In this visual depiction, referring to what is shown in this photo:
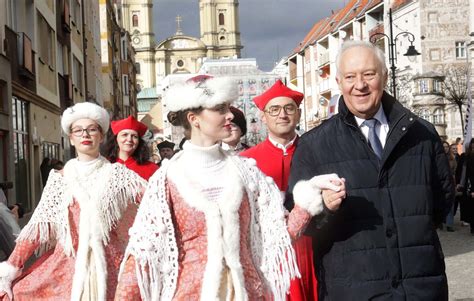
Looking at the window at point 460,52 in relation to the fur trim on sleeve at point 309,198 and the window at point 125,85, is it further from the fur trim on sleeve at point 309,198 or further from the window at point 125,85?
the fur trim on sleeve at point 309,198

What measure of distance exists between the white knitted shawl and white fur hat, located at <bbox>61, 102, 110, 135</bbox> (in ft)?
7.65

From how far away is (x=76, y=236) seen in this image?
5.71m

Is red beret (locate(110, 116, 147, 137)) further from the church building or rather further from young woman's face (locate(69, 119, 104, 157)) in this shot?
the church building

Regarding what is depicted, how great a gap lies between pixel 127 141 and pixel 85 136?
101 inches

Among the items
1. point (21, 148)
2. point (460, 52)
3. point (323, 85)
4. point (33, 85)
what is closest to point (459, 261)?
point (21, 148)

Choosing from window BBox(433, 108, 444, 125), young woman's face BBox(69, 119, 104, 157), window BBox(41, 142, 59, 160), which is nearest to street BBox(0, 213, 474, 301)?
young woman's face BBox(69, 119, 104, 157)

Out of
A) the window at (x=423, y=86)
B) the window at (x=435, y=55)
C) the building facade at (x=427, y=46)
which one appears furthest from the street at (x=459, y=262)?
the window at (x=435, y=55)

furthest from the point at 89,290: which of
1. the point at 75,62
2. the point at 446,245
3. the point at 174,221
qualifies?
the point at 75,62

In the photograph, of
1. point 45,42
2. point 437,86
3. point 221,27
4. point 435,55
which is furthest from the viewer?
point 221,27

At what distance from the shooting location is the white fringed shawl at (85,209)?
18.1 ft

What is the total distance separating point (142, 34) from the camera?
169375 mm

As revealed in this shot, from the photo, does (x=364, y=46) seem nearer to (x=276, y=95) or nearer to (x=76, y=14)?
(x=276, y=95)

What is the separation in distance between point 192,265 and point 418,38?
2077 inches

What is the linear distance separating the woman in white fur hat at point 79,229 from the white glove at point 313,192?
2.18 meters
